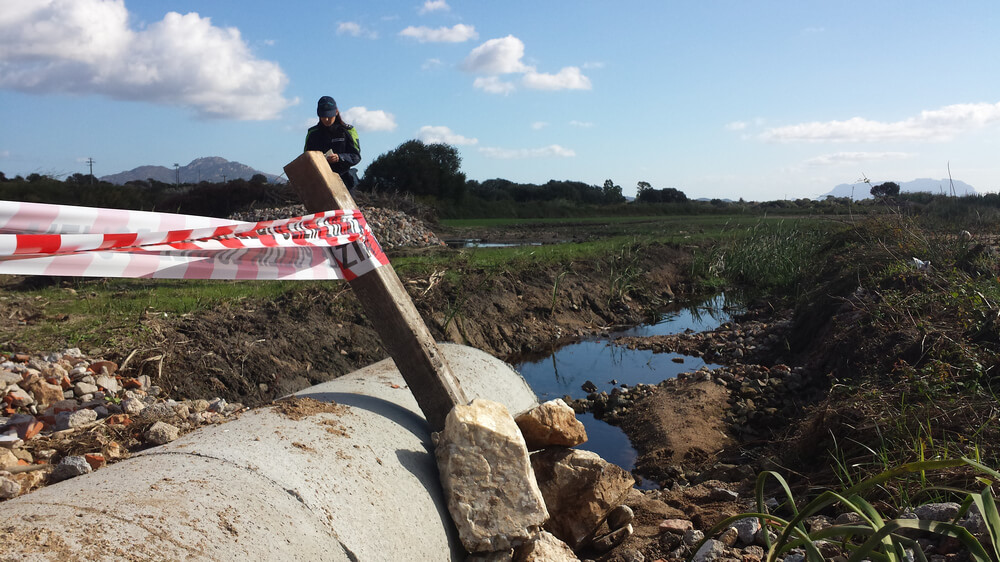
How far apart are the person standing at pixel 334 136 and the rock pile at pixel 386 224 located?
9638 millimetres

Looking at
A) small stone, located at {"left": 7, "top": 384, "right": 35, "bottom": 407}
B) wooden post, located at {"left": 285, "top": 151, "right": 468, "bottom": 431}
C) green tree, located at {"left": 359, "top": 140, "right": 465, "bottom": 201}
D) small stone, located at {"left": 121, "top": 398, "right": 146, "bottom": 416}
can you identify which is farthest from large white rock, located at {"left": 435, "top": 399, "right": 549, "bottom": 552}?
green tree, located at {"left": 359, "top": 140, "right": 465, "bottom": 201}

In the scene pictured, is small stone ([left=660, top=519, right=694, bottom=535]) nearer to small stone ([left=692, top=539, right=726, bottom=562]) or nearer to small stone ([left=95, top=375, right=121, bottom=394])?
small stone ([left=692, top=539, right=726, bottom=562])

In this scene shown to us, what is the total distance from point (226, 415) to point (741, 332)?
330 inches

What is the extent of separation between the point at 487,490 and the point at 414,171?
35.5 m

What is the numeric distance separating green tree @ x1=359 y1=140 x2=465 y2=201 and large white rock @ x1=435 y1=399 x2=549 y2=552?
33.6 m

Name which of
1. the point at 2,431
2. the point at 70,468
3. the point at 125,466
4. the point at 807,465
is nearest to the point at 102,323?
the point at 2,431

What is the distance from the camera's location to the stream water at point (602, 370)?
6.83 meters

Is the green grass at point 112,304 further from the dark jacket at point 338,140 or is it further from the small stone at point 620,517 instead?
the small stone at point 620,517

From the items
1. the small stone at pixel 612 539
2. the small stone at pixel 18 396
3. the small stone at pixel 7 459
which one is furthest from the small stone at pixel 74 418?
the small stone at pixel 612 539

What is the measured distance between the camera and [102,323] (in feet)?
20.4

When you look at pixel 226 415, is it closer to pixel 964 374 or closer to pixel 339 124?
pixel 339 124

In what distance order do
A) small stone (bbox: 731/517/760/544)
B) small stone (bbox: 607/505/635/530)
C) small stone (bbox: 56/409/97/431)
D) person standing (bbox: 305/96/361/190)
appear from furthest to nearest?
person standing (bbox: 305/96/361/190) < small stone (bbox: 607/505/635/530) < small stone (bbox: 56/409/97/431) < small stone (bbox: 731/517/760/544)

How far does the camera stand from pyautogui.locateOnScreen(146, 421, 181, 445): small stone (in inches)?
138

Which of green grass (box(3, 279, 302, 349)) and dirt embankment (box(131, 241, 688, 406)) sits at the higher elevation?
green grass (box(3, 279, 302, 349))
